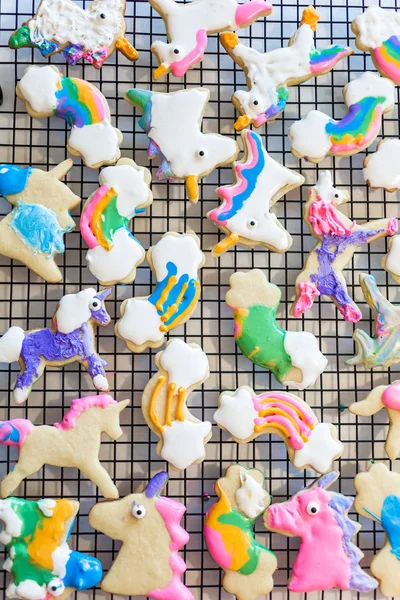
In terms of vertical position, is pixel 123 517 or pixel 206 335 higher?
pixel 206 335

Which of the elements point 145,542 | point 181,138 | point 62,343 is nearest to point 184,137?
point 181,138

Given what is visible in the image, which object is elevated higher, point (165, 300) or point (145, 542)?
point (165, 300)

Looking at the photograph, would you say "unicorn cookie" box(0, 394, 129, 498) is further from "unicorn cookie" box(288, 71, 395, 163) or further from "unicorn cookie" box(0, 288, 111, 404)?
"unicorn cookie" box(288, 71, 395, 163)

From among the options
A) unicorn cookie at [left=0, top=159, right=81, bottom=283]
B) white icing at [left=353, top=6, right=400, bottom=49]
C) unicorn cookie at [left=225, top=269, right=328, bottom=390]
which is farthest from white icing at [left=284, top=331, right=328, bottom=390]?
white icing at [left=353, top=6, right=400, bottom=49]

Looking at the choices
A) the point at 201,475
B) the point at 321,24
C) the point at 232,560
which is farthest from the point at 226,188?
the point at 232,560

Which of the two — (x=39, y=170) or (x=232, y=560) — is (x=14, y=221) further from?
(x=232, y=560)

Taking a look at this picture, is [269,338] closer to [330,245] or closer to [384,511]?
[330,245]

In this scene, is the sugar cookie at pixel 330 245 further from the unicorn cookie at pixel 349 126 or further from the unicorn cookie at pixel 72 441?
the unicorn cookie at pixel 72 441
